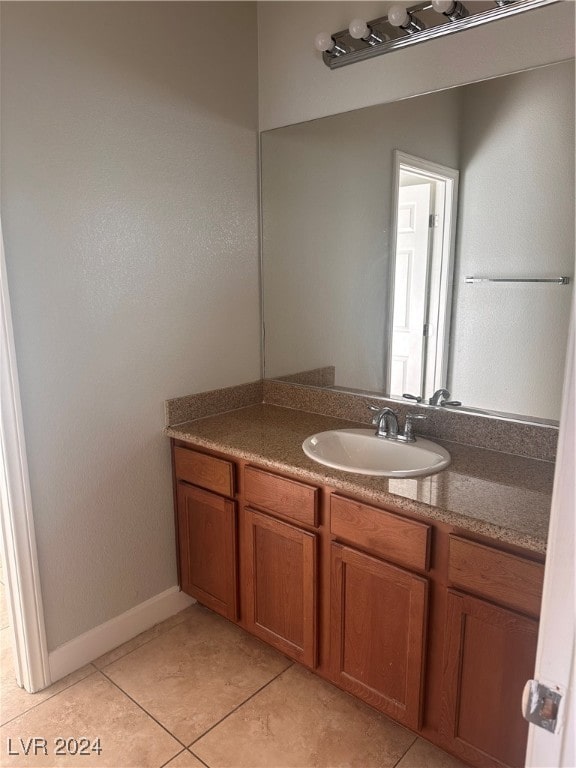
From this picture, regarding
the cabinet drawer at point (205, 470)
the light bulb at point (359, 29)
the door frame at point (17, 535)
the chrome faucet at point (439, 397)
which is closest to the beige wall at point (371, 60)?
the light bulb at point (359, 29)

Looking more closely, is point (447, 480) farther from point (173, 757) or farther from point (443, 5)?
point (443, 5)

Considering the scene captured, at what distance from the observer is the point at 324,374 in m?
2.30

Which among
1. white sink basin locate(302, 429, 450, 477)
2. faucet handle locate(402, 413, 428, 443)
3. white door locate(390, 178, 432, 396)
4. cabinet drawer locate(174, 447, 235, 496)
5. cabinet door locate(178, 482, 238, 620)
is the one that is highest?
white door locate(390, 178, 432, 396)

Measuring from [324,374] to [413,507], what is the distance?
964 mm

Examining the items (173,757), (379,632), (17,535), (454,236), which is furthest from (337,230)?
(173,757)

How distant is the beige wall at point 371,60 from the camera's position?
1579 mm

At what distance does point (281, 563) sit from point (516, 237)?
1307mm

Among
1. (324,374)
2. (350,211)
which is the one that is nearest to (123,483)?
(324,374)

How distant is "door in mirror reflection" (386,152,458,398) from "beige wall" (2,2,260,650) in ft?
2.32

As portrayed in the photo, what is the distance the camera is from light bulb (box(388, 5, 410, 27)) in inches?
66.0

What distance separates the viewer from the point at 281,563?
185 cm

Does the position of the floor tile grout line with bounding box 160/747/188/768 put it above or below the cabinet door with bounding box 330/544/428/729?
below

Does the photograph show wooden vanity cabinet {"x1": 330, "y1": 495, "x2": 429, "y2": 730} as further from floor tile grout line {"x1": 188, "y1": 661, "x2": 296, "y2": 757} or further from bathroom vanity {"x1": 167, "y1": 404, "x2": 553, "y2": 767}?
floor tile grout line {"x1": 188, "y1": 661, "x2": 296, "y2": 757}

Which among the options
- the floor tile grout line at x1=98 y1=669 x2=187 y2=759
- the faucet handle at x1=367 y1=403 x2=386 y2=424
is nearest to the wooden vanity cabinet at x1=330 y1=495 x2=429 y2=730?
the faucet handle at x1=367 y1=403 x2=386 y2=424
